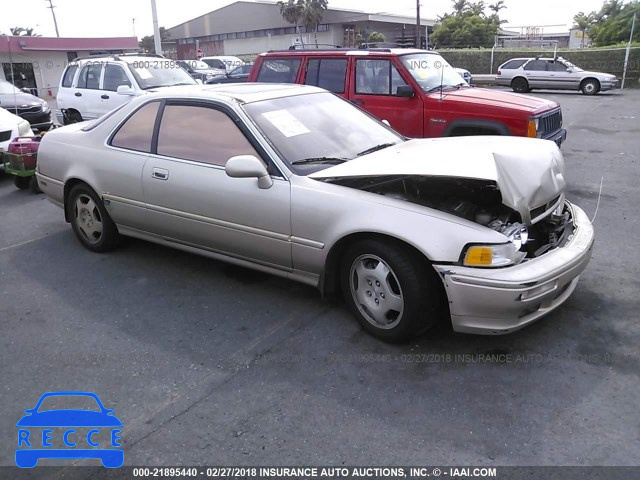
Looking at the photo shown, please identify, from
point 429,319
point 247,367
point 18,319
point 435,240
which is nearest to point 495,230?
point 435,240

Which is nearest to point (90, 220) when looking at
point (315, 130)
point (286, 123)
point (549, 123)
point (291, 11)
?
point (286, 123)

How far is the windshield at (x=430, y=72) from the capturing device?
7152 millimetres

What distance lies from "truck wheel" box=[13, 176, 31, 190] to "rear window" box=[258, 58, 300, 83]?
3.70 metres

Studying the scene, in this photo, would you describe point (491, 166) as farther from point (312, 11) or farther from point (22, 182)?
point (312, 11)

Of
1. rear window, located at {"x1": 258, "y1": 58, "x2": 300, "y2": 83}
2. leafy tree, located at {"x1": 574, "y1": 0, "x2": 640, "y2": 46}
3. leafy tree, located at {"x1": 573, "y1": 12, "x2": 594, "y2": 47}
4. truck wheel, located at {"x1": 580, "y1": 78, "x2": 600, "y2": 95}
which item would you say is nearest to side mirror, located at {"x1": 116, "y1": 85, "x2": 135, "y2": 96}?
rear window, located at {"x1": 258, "y1": 58, "x2": 300, "y2": 83}

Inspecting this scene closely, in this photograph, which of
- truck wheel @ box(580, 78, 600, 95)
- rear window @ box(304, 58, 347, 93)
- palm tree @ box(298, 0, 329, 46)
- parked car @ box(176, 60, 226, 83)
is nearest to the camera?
rear window @ box(304, 58, 347, 93)

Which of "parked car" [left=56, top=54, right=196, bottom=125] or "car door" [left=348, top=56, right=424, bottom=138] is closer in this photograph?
"car door" [left=348, top=56, right=424, bottom=138]

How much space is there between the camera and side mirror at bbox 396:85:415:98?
6988mm

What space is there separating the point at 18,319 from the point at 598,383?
12.8 ft

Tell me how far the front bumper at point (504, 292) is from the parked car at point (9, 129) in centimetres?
767

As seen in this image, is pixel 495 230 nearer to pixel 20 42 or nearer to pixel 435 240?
pixel 435 240

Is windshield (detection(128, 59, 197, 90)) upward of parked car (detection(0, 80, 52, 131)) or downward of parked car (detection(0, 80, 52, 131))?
upward

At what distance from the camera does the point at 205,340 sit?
3580mm

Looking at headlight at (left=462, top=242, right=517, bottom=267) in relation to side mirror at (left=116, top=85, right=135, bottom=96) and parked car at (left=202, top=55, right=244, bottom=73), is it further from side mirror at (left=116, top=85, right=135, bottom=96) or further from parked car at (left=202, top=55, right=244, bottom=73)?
parked car at (left=202, top=55, right=244, bottom=73)
